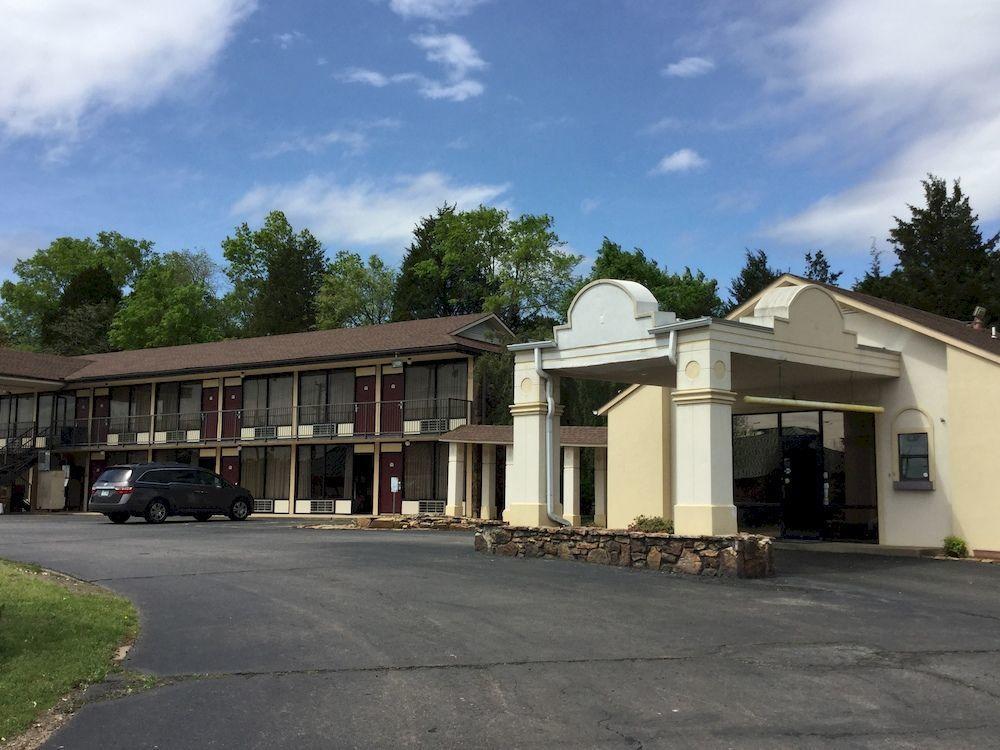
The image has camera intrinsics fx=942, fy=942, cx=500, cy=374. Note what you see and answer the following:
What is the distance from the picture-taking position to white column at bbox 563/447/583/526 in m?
26.8

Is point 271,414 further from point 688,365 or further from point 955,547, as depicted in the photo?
point 955,547

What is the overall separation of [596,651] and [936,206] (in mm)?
51574

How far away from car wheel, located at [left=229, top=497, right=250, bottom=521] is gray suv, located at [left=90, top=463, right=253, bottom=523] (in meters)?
0.25

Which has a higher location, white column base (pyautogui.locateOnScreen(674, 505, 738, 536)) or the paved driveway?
white column base (pyautogui.locateOnScreen(674, 505, 738, 536))

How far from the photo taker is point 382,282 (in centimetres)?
6216

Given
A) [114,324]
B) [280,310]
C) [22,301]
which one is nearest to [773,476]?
[280,310]

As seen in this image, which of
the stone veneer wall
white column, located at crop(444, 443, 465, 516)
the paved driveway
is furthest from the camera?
white column, located at crop(444, 443, 465, 516)

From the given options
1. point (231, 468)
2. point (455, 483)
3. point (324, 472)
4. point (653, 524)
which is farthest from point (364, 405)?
point (653, 524)

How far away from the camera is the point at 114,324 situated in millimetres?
63750

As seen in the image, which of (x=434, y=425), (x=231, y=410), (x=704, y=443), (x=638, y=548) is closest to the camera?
(x=704, y=443)

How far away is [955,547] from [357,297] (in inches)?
1903

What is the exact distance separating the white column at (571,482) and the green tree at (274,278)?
3991 cm

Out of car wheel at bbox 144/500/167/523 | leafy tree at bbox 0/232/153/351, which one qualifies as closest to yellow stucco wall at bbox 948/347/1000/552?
car wheel at bbox 144/500/167/523

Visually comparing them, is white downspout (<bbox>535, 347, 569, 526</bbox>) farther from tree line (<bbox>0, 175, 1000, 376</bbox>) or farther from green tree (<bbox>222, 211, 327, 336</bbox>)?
green tree (<bbox>222, 211, 327, 336</bbox>)
